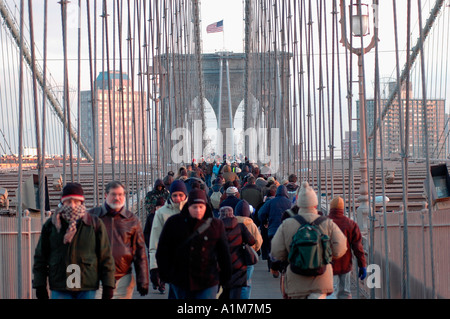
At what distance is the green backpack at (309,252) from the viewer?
4.13 meters

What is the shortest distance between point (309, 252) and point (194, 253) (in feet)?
2.22

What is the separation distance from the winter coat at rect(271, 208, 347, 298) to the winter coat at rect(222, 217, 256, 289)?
62cm

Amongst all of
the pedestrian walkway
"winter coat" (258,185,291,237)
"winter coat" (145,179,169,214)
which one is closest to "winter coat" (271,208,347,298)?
the pedestrian walkway

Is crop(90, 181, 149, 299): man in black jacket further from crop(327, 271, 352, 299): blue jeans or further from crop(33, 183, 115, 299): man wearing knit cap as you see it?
crop(327, 271, 352, 299): blue jeans

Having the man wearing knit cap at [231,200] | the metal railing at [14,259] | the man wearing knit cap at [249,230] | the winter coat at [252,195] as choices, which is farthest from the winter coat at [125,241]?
the winter coat at [252,195]

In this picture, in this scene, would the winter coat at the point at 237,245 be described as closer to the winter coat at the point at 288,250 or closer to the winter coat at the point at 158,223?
the winter coat at the point at 158,223

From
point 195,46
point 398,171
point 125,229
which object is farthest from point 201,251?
point 195,46

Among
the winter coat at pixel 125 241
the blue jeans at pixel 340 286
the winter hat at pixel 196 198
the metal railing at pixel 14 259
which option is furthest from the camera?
the metal railing at pixel 14 259

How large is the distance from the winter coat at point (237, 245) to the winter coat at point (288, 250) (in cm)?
62

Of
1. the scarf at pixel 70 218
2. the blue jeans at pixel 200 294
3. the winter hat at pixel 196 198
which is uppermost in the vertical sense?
the winter hat at pixel 196 198

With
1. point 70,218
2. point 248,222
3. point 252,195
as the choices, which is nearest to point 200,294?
point 70,218

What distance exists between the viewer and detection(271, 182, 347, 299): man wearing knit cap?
166 inches

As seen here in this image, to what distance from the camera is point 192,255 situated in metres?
3.90

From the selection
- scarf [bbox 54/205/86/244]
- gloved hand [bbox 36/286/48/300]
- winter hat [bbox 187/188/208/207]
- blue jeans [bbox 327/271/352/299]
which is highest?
winter hat [bbox 187/188/208/207]
